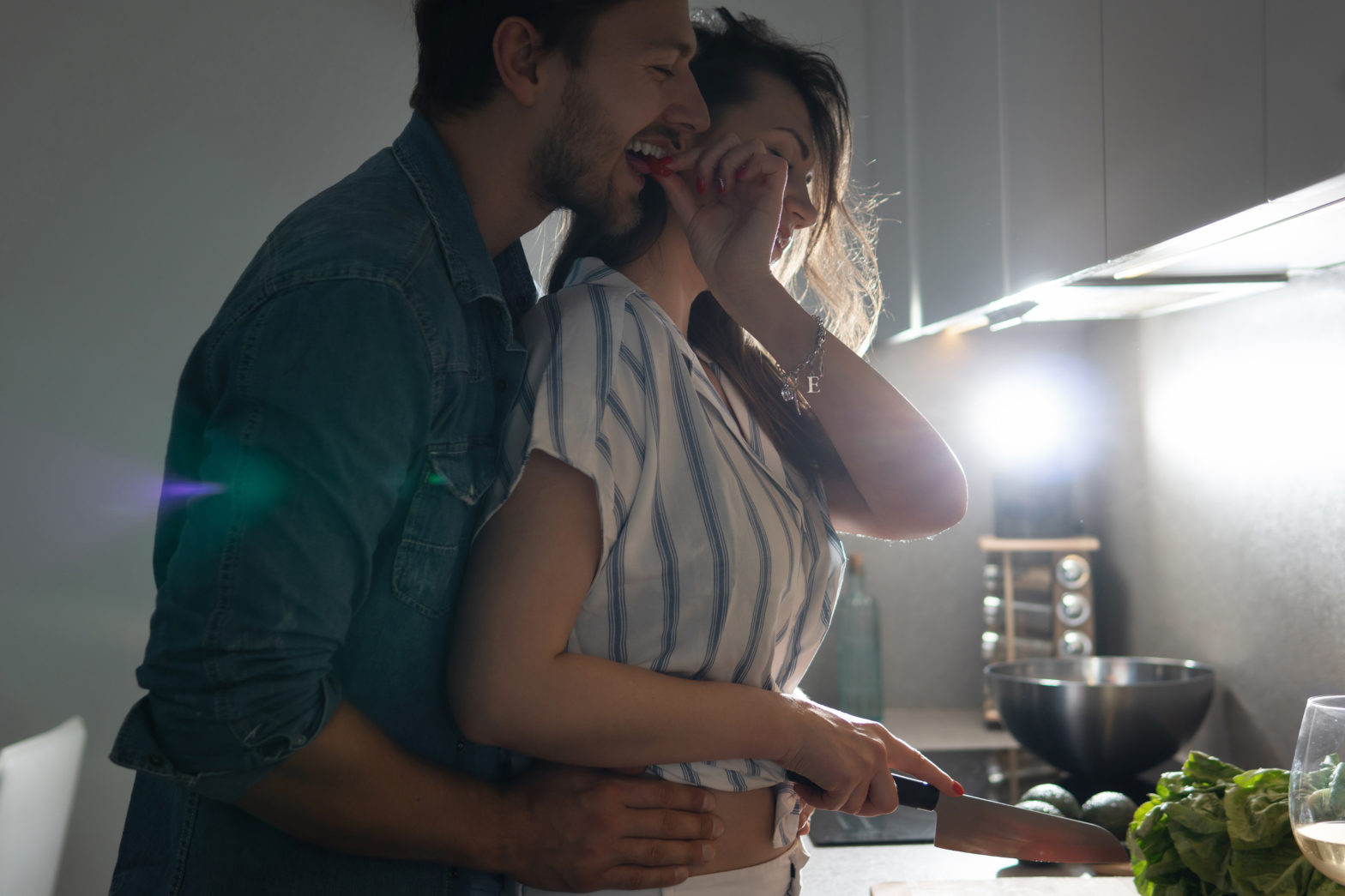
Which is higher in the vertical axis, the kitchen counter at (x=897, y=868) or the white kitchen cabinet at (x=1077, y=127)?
the white kitchen cabinet at (x=1077, y=127)

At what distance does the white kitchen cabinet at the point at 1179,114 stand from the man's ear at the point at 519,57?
2.01ft

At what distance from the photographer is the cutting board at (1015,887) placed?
3.96 feet

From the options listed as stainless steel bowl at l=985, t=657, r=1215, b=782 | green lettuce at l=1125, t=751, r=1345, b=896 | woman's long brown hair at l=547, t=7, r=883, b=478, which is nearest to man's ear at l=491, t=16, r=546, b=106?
woman's long brown hair at l=547, t=7, r=883, b=478

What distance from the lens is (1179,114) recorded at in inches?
39.7

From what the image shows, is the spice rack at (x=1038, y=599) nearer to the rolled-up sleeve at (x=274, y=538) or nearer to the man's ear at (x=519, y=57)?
the man's ear at (x=519, y=57)

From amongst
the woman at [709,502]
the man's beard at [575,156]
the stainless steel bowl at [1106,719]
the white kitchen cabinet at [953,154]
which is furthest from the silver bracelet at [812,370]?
the stainless steel bowl at [1106,719]

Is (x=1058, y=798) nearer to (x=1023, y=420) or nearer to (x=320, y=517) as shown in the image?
(x=1023, y=420)

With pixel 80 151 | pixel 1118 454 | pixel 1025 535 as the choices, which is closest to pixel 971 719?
pixel 1025 535

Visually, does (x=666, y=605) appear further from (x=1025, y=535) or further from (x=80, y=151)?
(x=80, y=151)

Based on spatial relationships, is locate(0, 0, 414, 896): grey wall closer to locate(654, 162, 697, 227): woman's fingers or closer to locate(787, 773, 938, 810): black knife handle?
locate(654, 162, 697, 227): woman's fingers

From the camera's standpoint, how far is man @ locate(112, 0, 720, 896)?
1.96 feet

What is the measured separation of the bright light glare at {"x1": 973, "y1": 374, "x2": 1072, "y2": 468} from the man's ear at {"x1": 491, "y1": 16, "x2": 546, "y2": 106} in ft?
5.78

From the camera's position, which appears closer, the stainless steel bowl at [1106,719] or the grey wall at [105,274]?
the stainless steel bowl at [1106,719]

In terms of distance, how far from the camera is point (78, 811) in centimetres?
225
